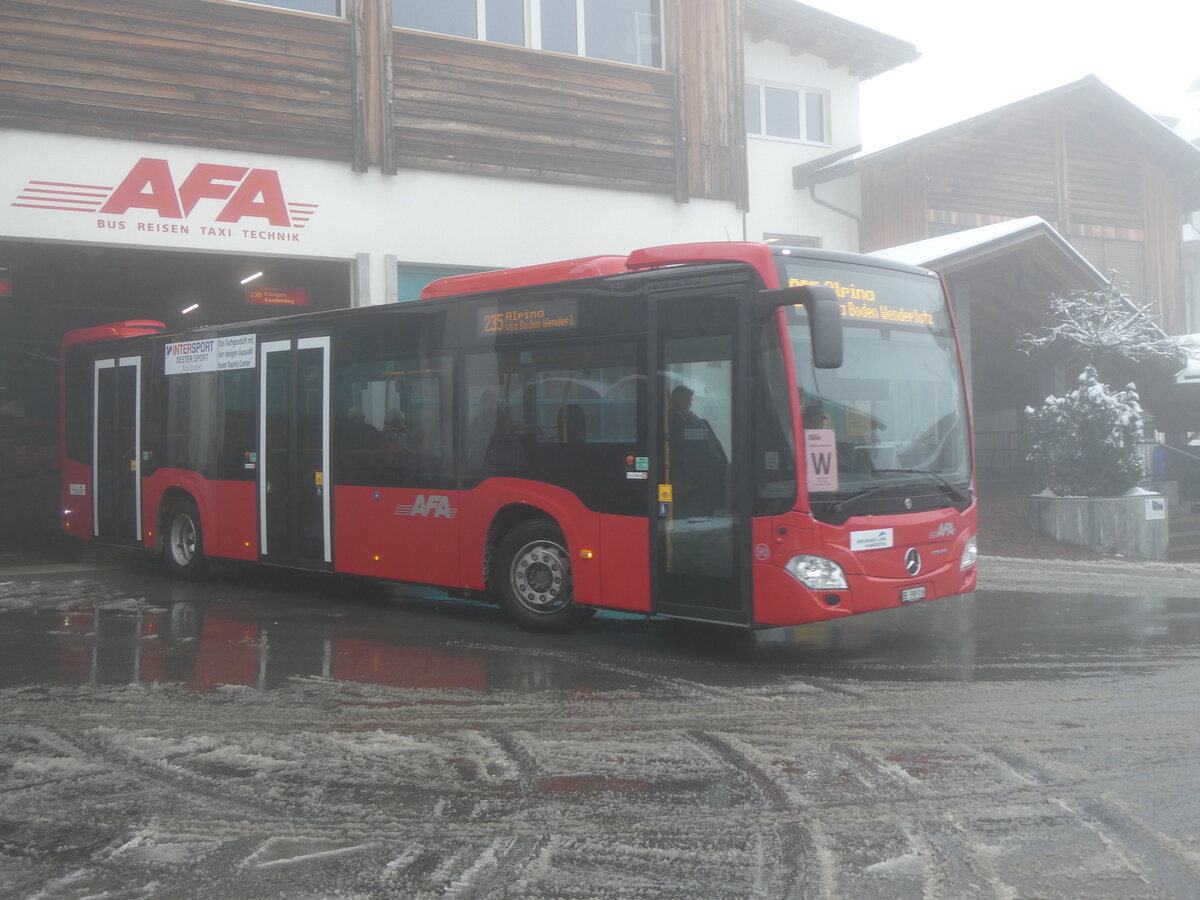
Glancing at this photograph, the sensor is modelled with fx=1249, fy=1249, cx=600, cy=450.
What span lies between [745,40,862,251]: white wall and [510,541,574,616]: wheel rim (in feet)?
45.1

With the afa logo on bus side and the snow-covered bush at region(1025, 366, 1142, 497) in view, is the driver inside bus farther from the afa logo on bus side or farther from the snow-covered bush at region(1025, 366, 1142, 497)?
the snow-covered bush at region(1025, 366, 1142, 497)

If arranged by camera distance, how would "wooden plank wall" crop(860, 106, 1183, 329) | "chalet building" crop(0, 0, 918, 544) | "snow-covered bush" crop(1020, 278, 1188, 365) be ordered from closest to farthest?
"chalet building" crop(0, 0, 918, 544) < "snow-covered bush" crop(1020, 278, 1188, 365) < "wooden plank wall" crop(860, 106, 1183, 329)

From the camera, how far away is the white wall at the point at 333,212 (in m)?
14.9

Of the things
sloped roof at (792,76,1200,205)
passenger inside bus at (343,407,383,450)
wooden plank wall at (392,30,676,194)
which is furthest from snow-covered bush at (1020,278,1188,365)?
passenger inside bus at (343,407,383,450)

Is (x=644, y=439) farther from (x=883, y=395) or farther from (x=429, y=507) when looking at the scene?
(x=429, y=507)

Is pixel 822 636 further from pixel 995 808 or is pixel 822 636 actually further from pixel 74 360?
pixel 74 360

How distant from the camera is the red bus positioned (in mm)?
8047

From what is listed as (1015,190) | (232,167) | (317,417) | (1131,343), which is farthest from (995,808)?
(1015,190)

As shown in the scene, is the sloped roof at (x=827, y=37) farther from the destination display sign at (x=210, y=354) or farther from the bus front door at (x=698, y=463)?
the bus front door at (x=698, y=463)

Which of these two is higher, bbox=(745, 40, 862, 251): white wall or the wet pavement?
bbox=(745, 40, 862, 251): white wall

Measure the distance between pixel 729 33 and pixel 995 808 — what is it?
16688mm

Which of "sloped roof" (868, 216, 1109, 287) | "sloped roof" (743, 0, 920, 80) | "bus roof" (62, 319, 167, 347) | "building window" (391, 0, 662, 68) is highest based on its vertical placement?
"sloped roof" (743, 0, 920, 80)

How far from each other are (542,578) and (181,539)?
6074mm

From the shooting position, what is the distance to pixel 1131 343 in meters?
18.7
